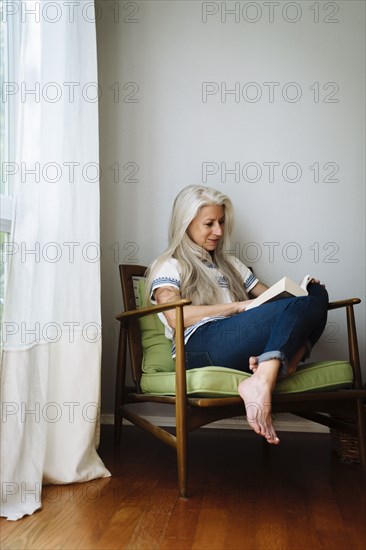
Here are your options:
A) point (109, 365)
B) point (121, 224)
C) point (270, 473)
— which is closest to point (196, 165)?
point (121, 224)

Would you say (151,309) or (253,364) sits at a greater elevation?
(151,309)

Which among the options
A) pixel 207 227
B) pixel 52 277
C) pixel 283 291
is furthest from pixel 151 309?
pixel 207 227

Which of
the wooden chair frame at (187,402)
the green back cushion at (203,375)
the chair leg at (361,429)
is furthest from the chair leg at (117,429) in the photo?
the chair leg at (361,429)

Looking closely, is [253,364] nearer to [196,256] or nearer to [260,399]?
[260,399]

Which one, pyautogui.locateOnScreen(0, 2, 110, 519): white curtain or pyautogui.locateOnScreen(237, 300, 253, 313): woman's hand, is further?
pyautogui.locateOnScreen(237, 300, 253, 313): woman's hand

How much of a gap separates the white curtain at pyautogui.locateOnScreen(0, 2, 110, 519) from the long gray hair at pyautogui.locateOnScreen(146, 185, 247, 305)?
405 mm

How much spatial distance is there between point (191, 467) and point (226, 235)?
1.05 m

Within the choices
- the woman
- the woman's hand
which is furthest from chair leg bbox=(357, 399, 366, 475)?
the woman's hand

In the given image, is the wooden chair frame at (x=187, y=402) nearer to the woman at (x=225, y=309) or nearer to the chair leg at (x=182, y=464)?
the chair leg at (x=182, y=464)

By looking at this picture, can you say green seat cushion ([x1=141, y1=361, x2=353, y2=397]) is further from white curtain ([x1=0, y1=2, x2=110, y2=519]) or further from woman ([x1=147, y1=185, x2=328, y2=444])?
white curtain ([x1=0, y1=2, x2=110, y2=519])

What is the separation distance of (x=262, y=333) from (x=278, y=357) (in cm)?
18

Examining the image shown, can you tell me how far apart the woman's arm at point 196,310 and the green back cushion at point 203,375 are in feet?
0.74

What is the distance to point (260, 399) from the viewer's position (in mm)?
2039

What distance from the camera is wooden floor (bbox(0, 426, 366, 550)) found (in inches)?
65.7
